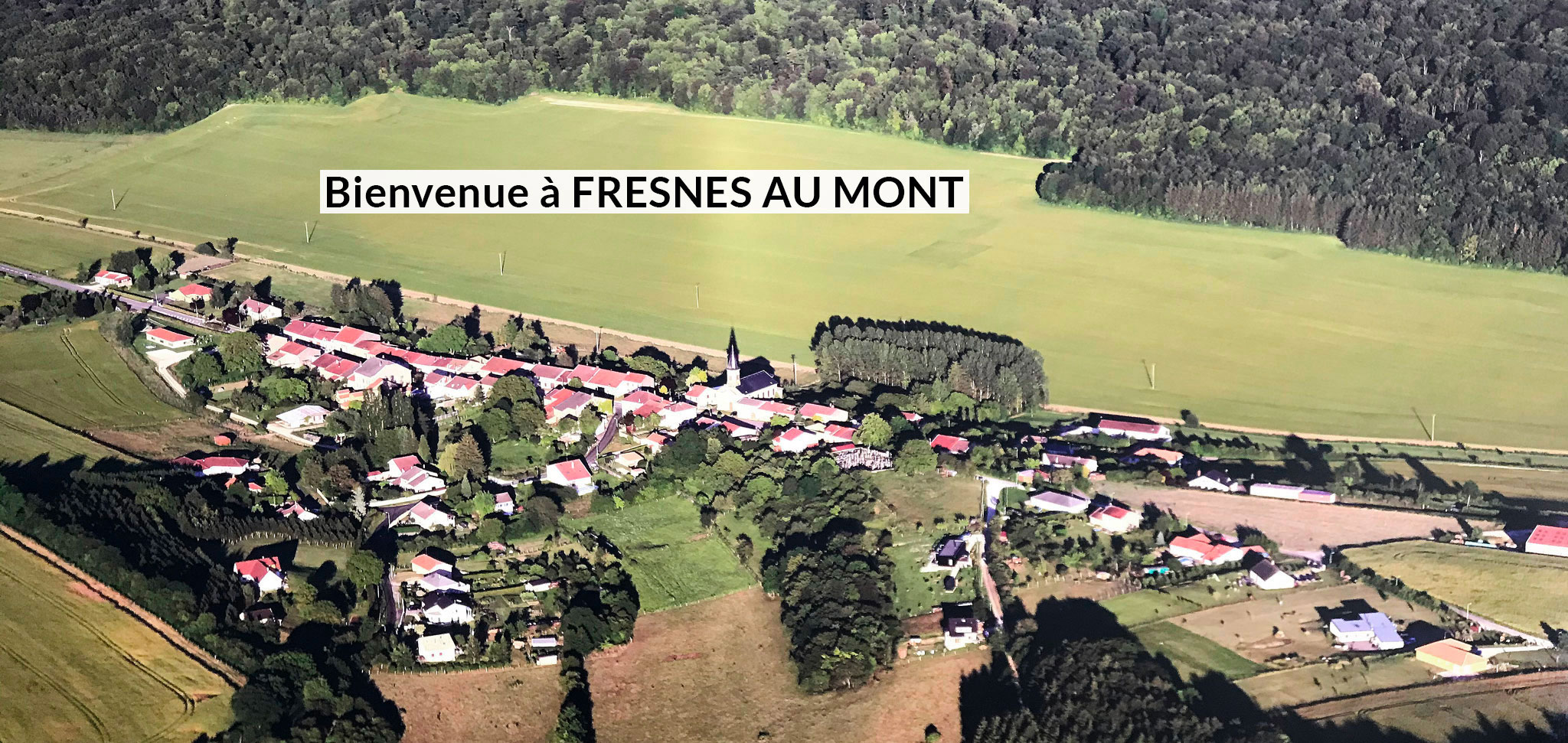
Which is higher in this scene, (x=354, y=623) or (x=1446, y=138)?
(x=1446, y=138)

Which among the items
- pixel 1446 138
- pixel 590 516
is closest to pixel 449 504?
pixel 590 516

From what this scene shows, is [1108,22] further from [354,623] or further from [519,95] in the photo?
[354,623]

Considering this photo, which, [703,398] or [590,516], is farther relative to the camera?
[703,398]

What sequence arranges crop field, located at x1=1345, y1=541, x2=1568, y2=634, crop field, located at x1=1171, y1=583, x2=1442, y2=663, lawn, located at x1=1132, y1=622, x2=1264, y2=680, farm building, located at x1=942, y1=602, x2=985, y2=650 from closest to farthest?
lawn, located at x1=1132, y1=622, x2=1264, y2=680
crop field, located at x1=1171, y1=583, x2=1442, y2=663
farm building, located at x1=942, y1=602, x2=985, y2=650
crop field, located at x1=1345, y1=541, x2=1568, y2=634

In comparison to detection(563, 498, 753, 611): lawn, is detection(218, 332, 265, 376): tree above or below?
above

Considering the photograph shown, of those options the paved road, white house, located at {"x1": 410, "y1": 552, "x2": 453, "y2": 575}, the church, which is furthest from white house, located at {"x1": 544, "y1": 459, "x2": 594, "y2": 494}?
the paved road

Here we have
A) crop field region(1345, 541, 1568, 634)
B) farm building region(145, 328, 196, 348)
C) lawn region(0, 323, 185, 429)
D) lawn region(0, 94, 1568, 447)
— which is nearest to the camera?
crop field region(1345, 541, 1568, 634)

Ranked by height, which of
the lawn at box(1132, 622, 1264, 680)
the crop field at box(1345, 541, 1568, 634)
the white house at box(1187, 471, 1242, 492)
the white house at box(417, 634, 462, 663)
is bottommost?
the white house at box(417, 634, 462, 663)

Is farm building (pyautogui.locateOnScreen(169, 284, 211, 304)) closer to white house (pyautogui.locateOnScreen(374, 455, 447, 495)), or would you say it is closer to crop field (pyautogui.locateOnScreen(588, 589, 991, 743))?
white house (pyautogui.locateOnScreen(374, 455, 447, 495))
